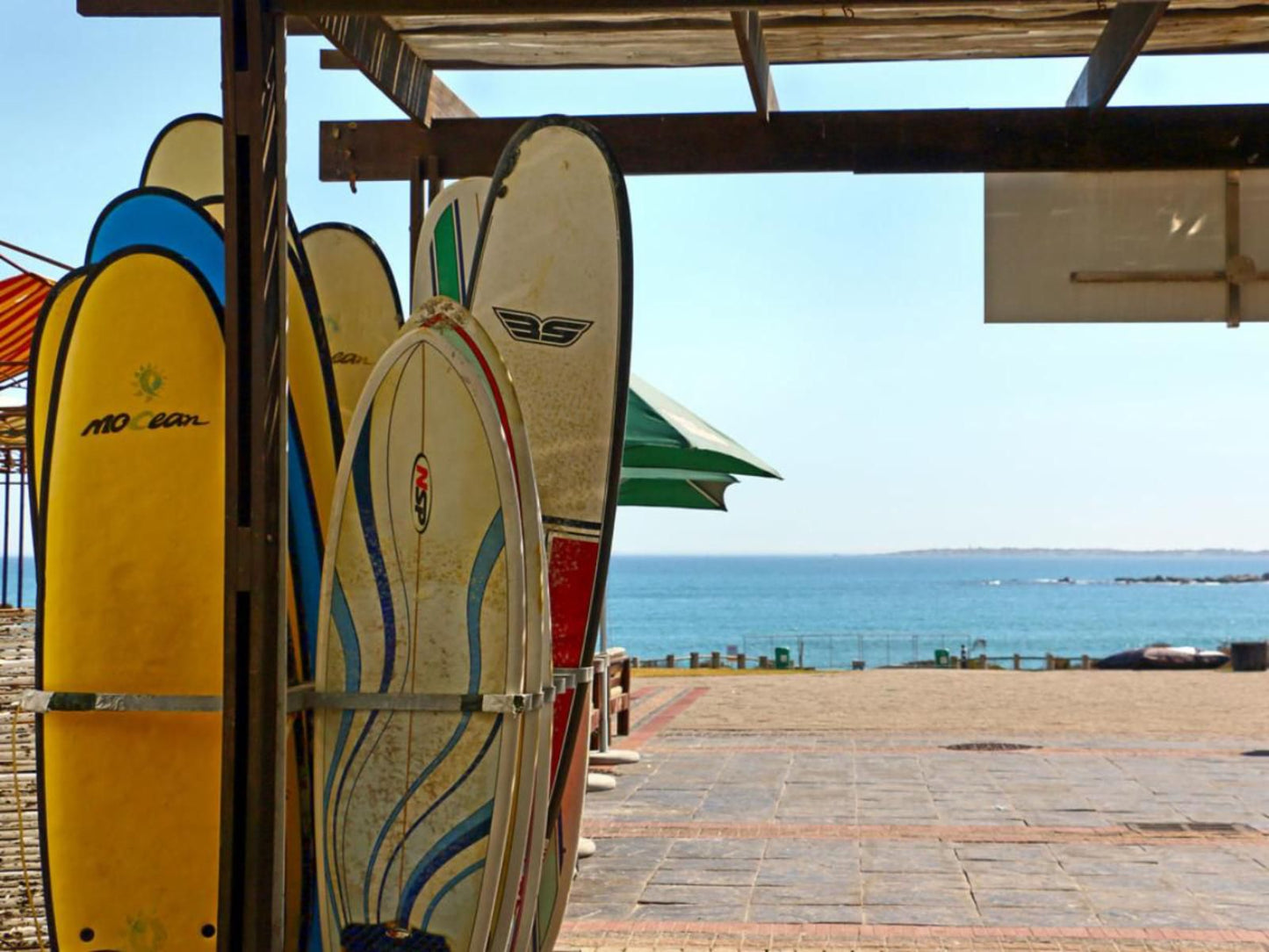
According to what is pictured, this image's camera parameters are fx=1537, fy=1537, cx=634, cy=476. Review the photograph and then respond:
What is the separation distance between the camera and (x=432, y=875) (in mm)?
4625

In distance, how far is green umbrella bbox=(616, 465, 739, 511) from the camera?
1054 centimetres

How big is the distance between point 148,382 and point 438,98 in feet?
10.1

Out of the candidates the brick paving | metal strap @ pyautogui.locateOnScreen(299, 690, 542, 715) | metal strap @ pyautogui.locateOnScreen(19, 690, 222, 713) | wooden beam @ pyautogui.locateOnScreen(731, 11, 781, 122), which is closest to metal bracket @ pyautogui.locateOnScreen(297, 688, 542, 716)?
metal strap @ pyautogui.locateOnScreen(299, 690, 542, 715)

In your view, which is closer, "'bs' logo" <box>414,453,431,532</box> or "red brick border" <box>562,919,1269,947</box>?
"'bs' logo" <box>414,453,431,532</box>

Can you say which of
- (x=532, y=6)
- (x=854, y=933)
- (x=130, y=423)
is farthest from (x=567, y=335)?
(x=854, y=933)

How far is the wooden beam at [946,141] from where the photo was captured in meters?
6.82

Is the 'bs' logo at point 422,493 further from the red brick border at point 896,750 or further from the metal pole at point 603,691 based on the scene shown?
the red brick border at point 896,750

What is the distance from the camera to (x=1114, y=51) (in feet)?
21.6

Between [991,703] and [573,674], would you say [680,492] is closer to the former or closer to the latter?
[573,674]

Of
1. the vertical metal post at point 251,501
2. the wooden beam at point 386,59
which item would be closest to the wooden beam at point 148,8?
the wooden beam at point 386,59

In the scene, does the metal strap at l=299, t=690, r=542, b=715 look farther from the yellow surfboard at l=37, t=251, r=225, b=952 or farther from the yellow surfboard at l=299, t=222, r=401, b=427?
the yellow surfboard at l=299, t=222, r=401, b=427

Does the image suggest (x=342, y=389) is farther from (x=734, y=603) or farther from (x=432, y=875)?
(x=734, y=603)

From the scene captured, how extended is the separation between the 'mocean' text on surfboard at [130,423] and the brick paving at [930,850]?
2682 mm

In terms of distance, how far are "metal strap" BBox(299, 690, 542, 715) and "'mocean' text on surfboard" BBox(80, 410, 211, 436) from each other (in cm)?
94
